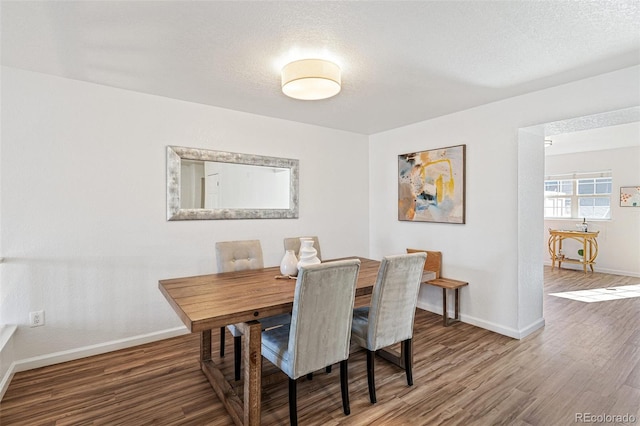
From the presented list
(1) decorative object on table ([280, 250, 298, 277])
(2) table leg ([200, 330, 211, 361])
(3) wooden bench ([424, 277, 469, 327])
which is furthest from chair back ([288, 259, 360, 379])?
(3) wooden bench ([424, 277, 469, 327])

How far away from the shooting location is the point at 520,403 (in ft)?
6.78

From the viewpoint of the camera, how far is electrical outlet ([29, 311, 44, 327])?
249cm

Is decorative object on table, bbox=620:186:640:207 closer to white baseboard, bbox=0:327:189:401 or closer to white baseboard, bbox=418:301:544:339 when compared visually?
white baseboard, bbox=418:301:544:339

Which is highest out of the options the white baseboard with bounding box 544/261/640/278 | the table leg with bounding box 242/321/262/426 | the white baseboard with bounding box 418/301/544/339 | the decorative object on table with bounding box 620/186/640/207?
the decorative object on table with bounding box 620/186/640/207

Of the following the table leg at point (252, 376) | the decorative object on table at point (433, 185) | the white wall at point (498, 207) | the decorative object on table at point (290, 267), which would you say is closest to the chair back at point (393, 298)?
the decorative object on table at point (290, 267)

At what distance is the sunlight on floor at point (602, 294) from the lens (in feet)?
14.2

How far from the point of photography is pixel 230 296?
193cm

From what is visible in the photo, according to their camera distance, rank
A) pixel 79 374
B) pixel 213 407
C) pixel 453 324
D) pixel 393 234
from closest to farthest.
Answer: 1. pixel 213 407
2. pixel 79 374
3. pixel 453 324
4. pixel 393 234

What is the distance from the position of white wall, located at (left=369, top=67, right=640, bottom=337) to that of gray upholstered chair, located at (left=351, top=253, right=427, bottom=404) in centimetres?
A: 152

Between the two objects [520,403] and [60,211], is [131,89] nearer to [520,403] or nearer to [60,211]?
[60,211]

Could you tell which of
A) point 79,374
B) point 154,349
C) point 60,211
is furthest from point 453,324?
point 60,211

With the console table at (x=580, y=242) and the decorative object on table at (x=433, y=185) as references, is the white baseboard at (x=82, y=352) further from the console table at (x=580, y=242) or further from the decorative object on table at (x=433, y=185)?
the console table at (x=580, y=242)

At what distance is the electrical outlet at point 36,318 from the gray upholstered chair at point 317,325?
6.53 feet

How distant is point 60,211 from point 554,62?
13.3 ft
